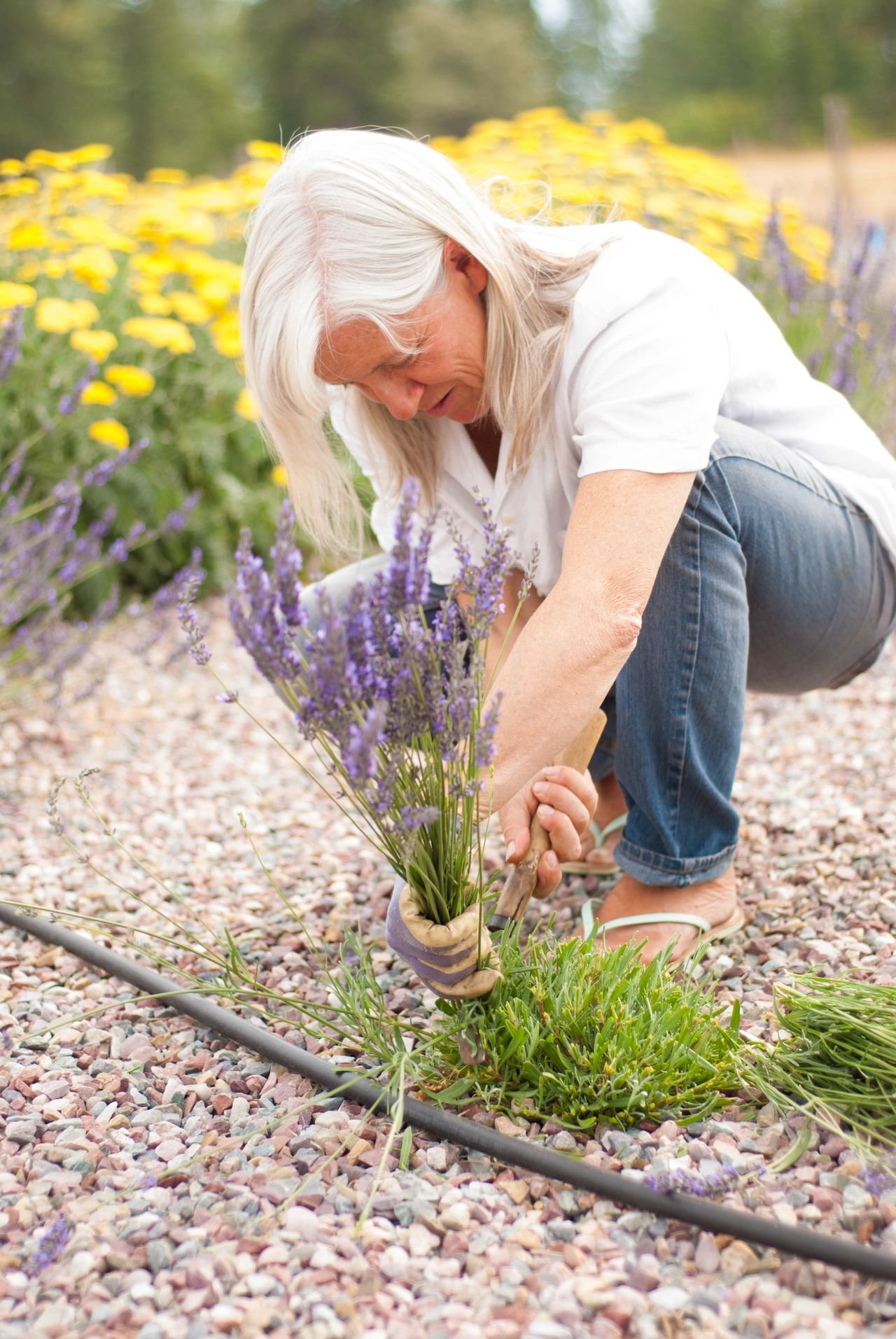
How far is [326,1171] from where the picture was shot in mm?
1324

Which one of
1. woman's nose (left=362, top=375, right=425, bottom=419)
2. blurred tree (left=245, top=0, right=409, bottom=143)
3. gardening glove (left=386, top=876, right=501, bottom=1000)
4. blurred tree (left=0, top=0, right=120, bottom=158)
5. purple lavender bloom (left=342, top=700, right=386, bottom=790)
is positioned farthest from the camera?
blurred tree (left=245, top=0, right=409, bottom=143)

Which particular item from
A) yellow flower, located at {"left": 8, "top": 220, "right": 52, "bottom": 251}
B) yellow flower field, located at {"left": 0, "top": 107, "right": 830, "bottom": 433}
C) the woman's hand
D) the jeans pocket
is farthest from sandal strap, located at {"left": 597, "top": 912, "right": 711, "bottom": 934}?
yellow flower, located at {"left": 8, "top": 220, "right": 52, "bottom": 251}

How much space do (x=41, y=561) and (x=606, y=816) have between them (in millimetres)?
1598

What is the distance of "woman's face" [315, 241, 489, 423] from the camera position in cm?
152

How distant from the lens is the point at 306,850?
2295 millimetres

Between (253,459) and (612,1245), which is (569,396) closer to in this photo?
(612,1245)

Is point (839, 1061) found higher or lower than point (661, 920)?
higher

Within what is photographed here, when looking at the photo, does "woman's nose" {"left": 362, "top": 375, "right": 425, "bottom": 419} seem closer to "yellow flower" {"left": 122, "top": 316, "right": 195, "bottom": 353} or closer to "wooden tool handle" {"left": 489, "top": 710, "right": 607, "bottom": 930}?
"wooden tool handle" {"left": 489, "top": 710, "right": 607, "bottom": 930}

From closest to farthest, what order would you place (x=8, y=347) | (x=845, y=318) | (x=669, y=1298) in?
(x=669, y=1298) → (x=8, y=347) → (x=845, y=318)

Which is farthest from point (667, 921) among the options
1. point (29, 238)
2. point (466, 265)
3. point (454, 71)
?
point (454, 71)

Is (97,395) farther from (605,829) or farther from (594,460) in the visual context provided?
(594,460)

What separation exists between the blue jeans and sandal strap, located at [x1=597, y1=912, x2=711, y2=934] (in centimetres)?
5

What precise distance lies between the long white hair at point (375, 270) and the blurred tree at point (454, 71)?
72.0 ft

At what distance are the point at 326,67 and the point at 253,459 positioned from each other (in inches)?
872
